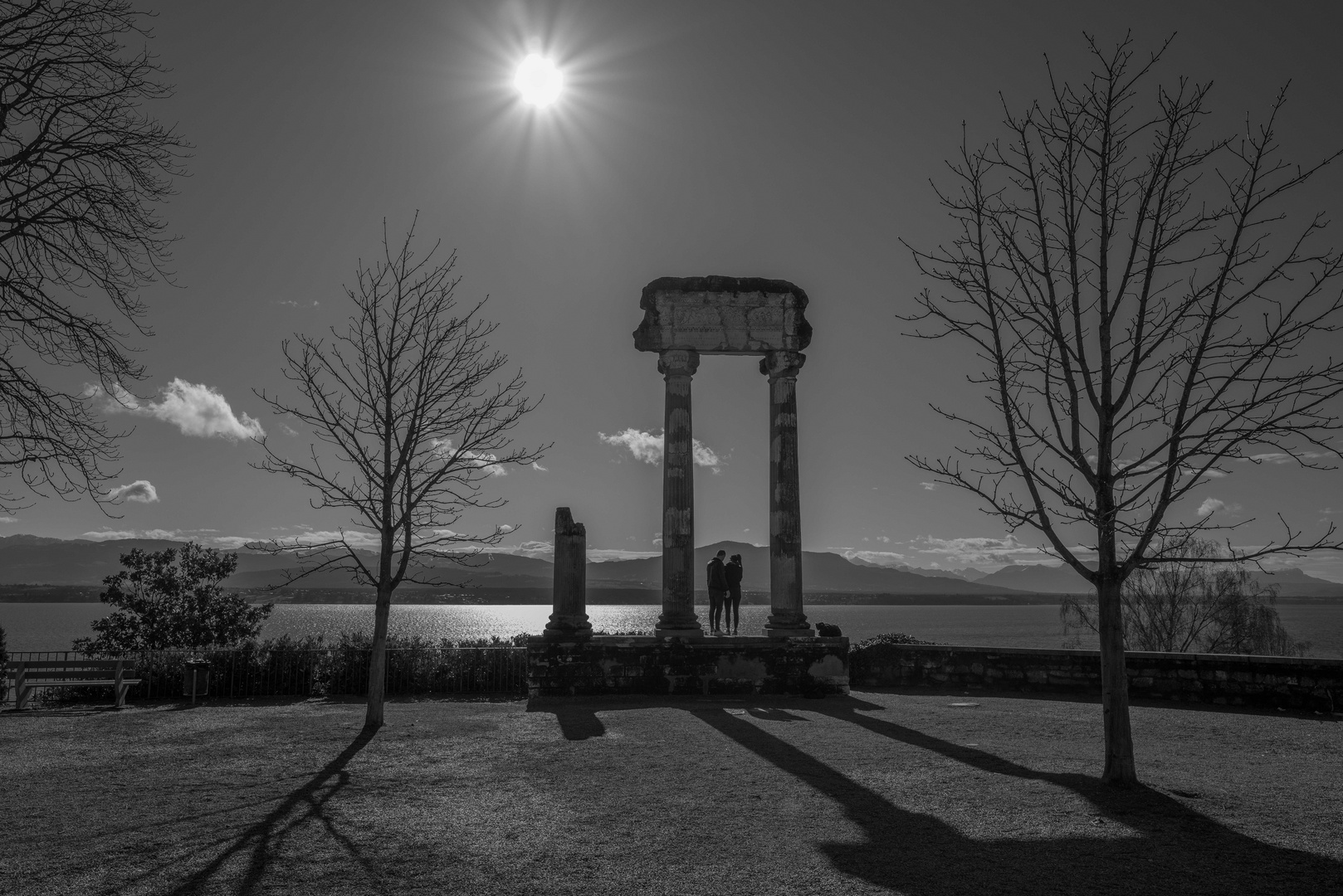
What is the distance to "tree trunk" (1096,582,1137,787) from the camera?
8.26 metres

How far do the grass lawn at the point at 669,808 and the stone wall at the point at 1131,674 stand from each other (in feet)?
3.89

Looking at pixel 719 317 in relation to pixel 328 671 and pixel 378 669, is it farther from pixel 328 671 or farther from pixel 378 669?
pixel 328 671

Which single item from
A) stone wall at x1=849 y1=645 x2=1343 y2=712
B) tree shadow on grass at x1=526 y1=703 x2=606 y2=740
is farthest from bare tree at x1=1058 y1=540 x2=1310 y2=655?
tree shadow on grass at x1=526 y1=703 x2=606 y2=740

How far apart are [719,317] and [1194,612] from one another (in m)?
29.9

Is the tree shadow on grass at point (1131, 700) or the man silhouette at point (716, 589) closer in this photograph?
the tree shadow on grass at point (1131, 700)

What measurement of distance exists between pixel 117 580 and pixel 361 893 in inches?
977

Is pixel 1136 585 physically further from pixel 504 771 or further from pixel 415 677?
pixel 504 771

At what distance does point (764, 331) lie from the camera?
59.3 ft

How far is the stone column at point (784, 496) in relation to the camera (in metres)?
17.8

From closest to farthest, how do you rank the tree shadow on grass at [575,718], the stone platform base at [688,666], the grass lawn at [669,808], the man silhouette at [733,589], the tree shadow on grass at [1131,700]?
the grass lawn at [669,808] < the tree shadow on grass at [575,718] < the tree shadow on grass at [1131,700] < the stone platform base at [688,666] < the man silhouette at [733,589]

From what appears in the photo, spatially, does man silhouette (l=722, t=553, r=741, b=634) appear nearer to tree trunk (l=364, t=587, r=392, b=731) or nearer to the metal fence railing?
the metal fence railing

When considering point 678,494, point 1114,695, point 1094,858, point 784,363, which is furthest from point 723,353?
point 1094,858

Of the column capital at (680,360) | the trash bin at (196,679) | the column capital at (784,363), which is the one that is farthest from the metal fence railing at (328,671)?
the column capital at (784,363)

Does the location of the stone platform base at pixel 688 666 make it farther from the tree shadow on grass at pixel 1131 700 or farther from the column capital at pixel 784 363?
the column capital at pixel 784 363
